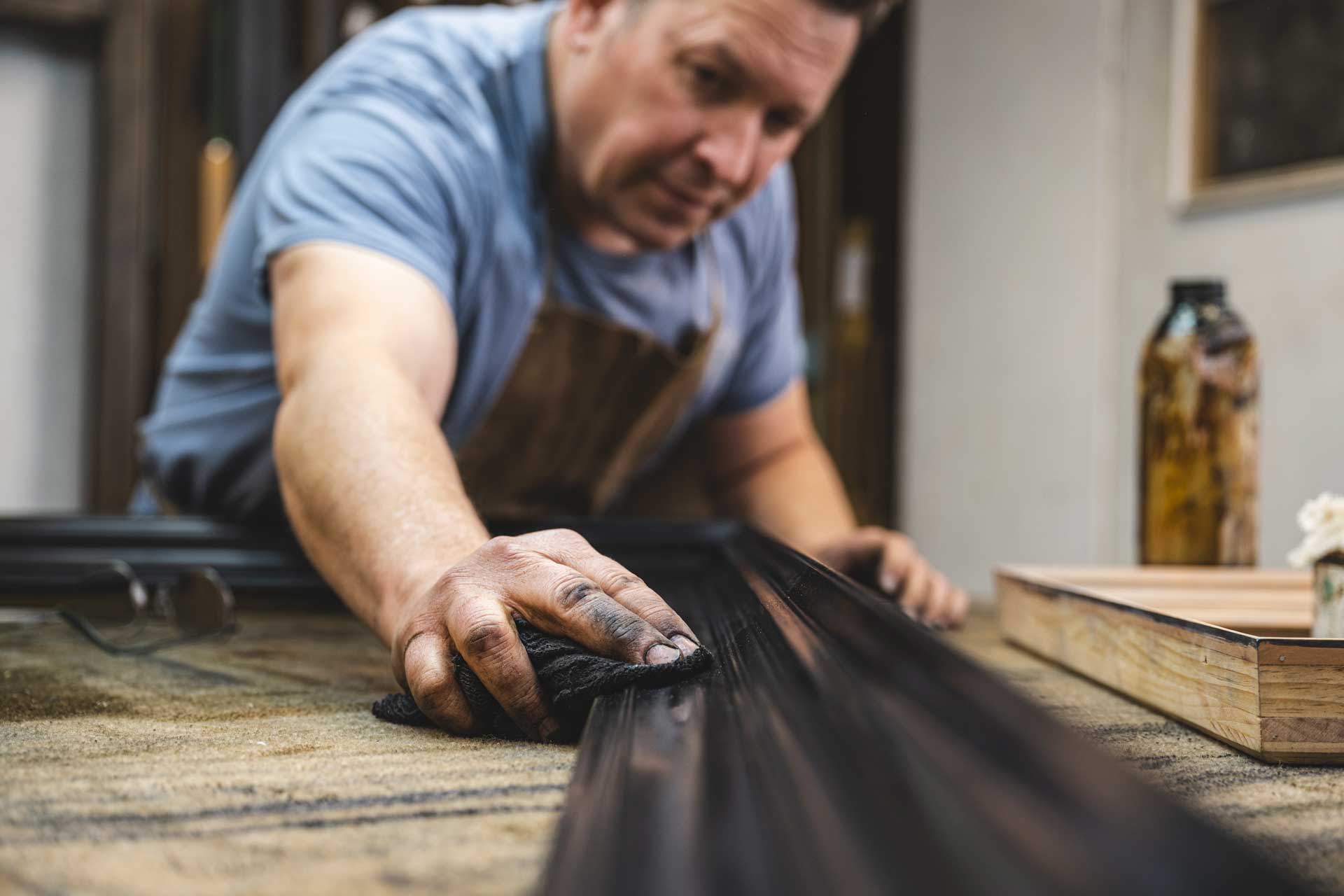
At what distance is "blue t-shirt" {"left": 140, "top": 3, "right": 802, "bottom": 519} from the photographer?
1.03 meters

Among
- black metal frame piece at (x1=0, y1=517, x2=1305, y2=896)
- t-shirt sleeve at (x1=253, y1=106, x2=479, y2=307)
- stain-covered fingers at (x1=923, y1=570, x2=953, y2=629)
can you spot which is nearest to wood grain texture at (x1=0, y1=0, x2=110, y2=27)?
t-shirt sleeve at (x1=253, y1=106, x2=479, y2=307)

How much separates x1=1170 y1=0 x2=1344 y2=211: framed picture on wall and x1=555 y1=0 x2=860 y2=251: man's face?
1.24 meters

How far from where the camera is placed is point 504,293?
4.04 feet

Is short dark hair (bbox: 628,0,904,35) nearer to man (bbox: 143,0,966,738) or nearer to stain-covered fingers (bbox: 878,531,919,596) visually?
man (bbox: 143,0,966,738)

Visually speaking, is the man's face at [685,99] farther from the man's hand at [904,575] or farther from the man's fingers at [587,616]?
the man's fingers at [587,616]

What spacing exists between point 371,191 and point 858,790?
0.82 metres

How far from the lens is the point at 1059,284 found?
8.24 ft

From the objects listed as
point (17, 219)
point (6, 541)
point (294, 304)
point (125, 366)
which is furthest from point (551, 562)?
point (17, 219)

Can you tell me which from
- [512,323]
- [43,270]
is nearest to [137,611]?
[512,323]

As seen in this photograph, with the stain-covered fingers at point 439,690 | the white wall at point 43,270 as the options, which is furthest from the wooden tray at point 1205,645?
the white wall at point 43,270

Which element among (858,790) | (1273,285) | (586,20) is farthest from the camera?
(1273,285)

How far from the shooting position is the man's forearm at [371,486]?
0.68 meters

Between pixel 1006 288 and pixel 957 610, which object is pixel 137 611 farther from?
pixel 1006 288

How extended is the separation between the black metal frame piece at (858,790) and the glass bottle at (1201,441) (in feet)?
2.14
